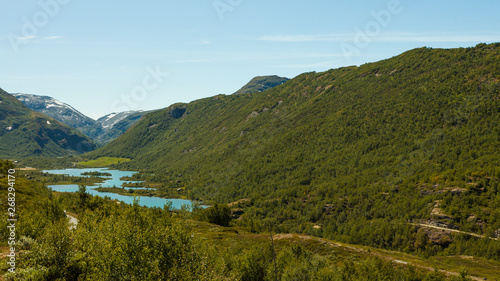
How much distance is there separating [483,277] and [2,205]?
7309 inches

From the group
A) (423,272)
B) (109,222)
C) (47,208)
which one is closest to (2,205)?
(47,208)

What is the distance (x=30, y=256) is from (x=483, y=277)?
149 m

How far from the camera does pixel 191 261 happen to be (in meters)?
41.7

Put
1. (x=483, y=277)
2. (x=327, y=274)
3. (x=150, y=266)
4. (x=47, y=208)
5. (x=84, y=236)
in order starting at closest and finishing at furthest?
(x=150, y=266) < (x=84, y=236) < (x=327, y=274) < (x=47, y=208) < (x=483, y=277)

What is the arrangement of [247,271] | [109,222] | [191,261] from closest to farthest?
[191,261] → [109,222] → [247,271]

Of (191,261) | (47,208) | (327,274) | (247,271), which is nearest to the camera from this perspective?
(191,261)

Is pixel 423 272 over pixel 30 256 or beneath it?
beneath

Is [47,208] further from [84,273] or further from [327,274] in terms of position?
[327,274]

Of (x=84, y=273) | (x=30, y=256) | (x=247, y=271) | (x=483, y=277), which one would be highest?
(x=30, y=256)

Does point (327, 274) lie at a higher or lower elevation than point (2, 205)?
lower

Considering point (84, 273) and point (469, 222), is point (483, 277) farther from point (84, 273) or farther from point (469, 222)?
point (84, 273)

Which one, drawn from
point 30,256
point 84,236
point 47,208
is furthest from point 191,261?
point 47,208

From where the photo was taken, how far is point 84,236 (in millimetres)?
45281

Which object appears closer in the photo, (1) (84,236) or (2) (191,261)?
(2) (191,261)
